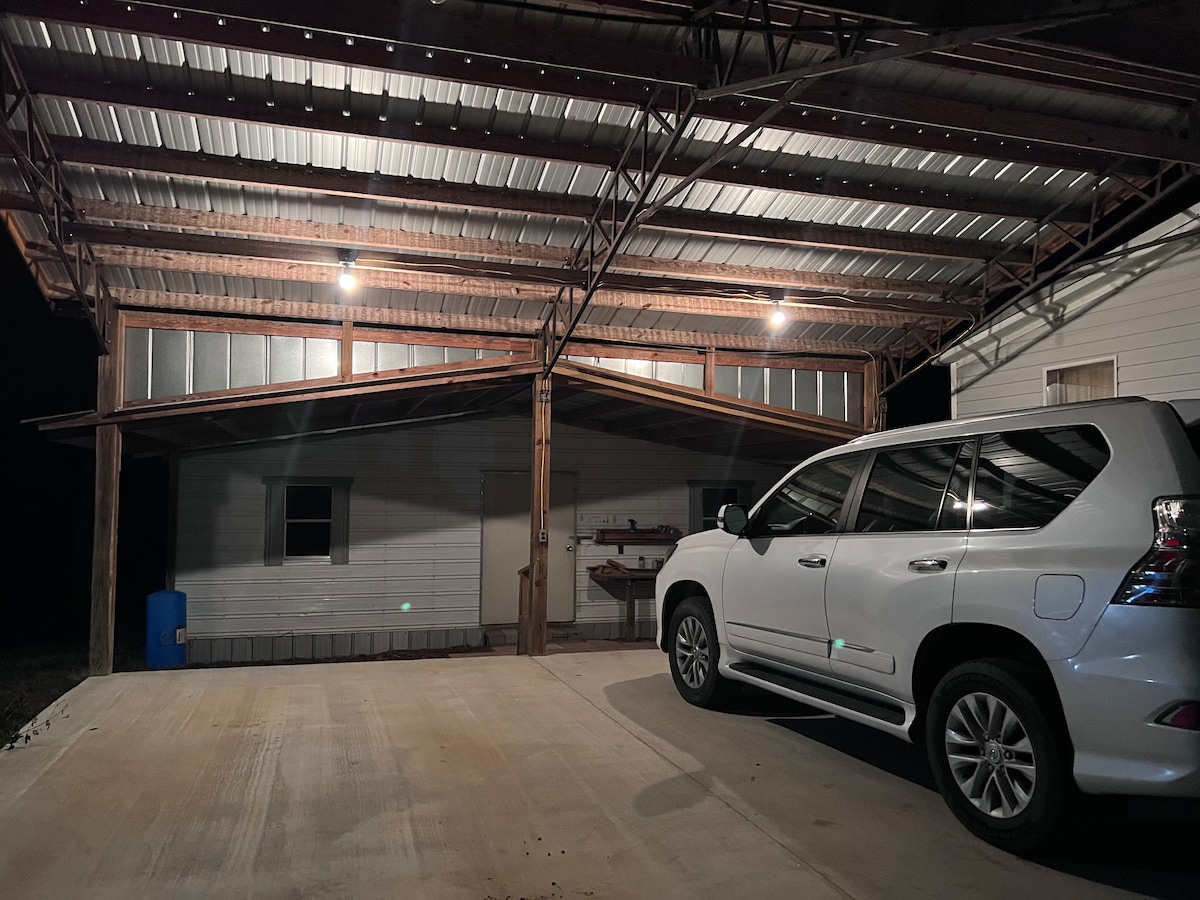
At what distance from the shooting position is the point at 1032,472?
391 cm

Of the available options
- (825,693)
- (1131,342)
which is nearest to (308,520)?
(825,693)

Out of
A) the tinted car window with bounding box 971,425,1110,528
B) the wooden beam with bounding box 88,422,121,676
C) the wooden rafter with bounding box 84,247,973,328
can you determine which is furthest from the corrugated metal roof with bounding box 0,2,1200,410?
the tinted car window with bounding box 971,425,1110,528

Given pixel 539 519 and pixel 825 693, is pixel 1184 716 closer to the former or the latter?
pixel 825 693

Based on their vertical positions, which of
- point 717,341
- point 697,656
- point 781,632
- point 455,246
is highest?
point 455,246

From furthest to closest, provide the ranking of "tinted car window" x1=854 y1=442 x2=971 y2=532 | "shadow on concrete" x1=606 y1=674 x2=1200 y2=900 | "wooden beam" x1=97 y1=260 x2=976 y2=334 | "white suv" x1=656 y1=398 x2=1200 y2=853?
"wooden beam" x1=97 y1=260 x2=976 y2=334
"tinted car window" x1=854 y1=442 x2=971 y2=532
"shadow on concrete" x1=606 y1=674 x2=1200 y2=900
"white suv" x1=656 y1=398 x2=1200 y2=853

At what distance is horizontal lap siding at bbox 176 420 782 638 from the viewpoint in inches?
475

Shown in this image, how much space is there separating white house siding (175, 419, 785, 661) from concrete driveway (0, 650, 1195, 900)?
5083 mm

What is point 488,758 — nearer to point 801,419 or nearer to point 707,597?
point 707,597

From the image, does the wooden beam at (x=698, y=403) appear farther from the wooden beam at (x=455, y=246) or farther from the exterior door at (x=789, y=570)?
the exterior door at (x=789, y=570)

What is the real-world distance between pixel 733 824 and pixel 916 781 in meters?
1.30

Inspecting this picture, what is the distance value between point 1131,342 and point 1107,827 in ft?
19.9

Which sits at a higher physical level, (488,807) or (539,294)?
(539,294)

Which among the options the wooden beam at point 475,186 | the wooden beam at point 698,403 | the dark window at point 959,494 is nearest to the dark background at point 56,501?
the wooden beam at point 698,403

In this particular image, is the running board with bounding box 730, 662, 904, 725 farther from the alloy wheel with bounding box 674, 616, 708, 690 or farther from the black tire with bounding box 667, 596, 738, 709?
the alloy wheel with bounding box 674, 616, 708, 690
